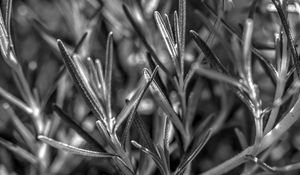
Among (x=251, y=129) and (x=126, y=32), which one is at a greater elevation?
(x=126, y=32)

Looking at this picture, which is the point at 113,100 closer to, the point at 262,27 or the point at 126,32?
the point at 126,32

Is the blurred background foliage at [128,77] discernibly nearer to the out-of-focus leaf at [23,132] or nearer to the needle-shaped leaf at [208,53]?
the out-of-focus leaf at [23,132]

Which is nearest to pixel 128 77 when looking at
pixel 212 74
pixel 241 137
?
pixel 241 137

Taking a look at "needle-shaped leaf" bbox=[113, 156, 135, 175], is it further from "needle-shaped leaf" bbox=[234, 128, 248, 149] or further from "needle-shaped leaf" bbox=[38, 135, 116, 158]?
"needle-shaped leaf" bbox=[234, 128, 248, 149]

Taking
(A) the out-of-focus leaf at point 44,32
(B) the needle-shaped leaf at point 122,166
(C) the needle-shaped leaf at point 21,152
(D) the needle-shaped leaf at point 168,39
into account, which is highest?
(D) the needle-shaped leaf at point 168,39

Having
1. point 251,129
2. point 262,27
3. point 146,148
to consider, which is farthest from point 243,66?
point 262,27

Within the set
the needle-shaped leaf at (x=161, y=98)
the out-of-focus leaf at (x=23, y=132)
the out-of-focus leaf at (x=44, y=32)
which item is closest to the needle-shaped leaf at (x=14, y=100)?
the out-of-focus leaf at (x=23, y=132)
